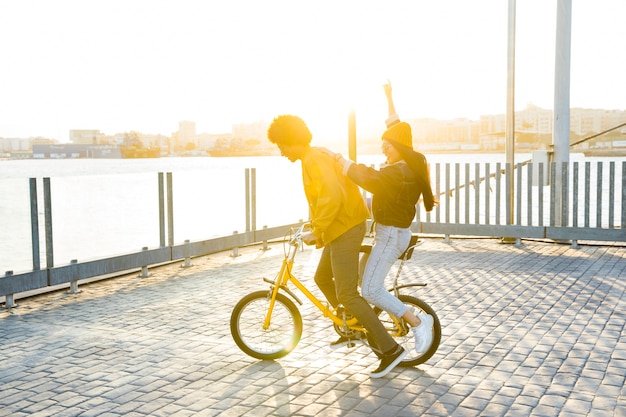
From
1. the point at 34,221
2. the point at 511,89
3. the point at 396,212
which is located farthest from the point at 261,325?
the point at 511,89

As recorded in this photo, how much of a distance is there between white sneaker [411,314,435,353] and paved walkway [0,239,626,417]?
21cm

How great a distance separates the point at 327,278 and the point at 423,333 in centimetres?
83

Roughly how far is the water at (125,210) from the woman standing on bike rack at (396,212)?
3.03 meters

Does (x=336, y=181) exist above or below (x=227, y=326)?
above

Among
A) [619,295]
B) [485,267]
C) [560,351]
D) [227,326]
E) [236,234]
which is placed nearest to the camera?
[560,351]

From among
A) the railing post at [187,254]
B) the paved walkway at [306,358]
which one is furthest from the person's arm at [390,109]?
the railing post at [187,254]

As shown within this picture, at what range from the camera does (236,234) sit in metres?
12.2

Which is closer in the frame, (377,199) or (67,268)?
(377,199)

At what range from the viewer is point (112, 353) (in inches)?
257

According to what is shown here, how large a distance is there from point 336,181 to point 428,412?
1717mm

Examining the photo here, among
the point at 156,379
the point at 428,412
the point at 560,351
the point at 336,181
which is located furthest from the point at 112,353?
the point at 560,351

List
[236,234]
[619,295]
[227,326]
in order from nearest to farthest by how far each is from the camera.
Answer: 1. [227,326]
2. [619,295]
3. [236,234]

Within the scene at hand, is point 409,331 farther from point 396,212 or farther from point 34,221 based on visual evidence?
point 34,221

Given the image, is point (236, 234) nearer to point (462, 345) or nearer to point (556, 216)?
Answer: point (556, 216)
